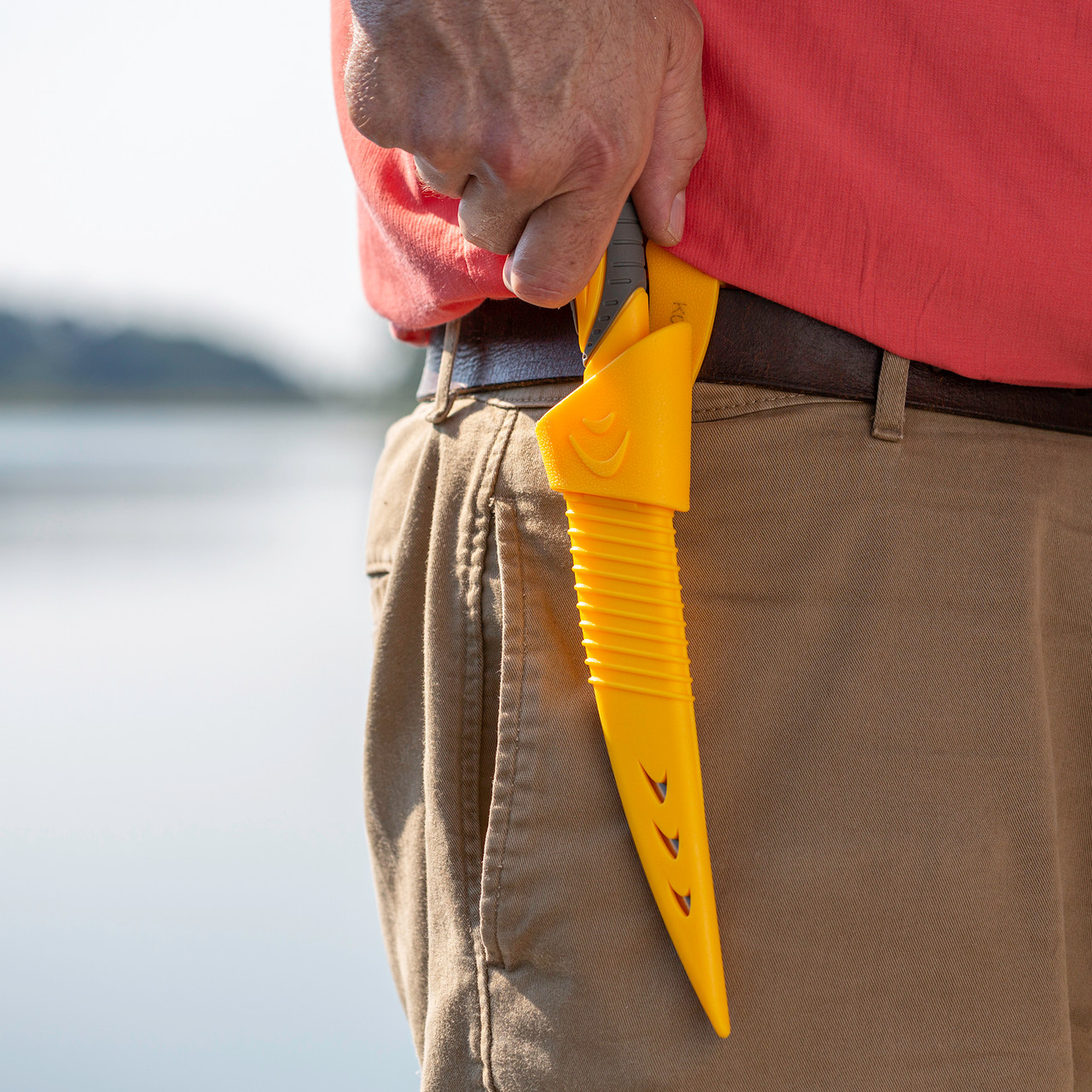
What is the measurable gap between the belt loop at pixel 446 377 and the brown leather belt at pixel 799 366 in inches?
2.2

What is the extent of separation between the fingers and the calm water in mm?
1335

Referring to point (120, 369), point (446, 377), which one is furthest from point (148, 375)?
point (446, 377)

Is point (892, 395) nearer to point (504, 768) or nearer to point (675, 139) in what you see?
point (675, 139)

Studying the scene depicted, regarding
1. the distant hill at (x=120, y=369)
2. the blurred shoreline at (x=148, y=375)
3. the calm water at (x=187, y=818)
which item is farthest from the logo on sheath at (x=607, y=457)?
the distant hill at (x=120, y=369)

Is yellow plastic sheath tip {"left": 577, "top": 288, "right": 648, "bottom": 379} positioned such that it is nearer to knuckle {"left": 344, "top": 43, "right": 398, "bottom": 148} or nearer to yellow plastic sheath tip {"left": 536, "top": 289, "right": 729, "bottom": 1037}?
yellow plastic sheath tip {"left": 536, "top": 289, "right": 729, "bottom": 1037}

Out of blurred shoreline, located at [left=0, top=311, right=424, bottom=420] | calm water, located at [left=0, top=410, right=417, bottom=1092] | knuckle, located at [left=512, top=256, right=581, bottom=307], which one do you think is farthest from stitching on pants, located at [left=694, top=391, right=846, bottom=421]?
blurred shoreline, located at [left=0, top=311, right=424, bottom=420]

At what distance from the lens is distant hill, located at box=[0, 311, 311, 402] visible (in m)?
8.60

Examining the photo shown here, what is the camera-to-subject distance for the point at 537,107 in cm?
41

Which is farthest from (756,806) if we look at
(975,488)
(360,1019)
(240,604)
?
(240,604)

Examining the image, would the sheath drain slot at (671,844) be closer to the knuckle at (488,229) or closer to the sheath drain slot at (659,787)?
the sheath drain slot at (659,787)

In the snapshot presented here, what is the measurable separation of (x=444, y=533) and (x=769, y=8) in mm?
324

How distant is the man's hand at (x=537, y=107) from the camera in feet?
1.34

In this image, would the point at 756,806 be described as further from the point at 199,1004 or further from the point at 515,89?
the point at 199,1004

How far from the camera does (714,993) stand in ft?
1.51
